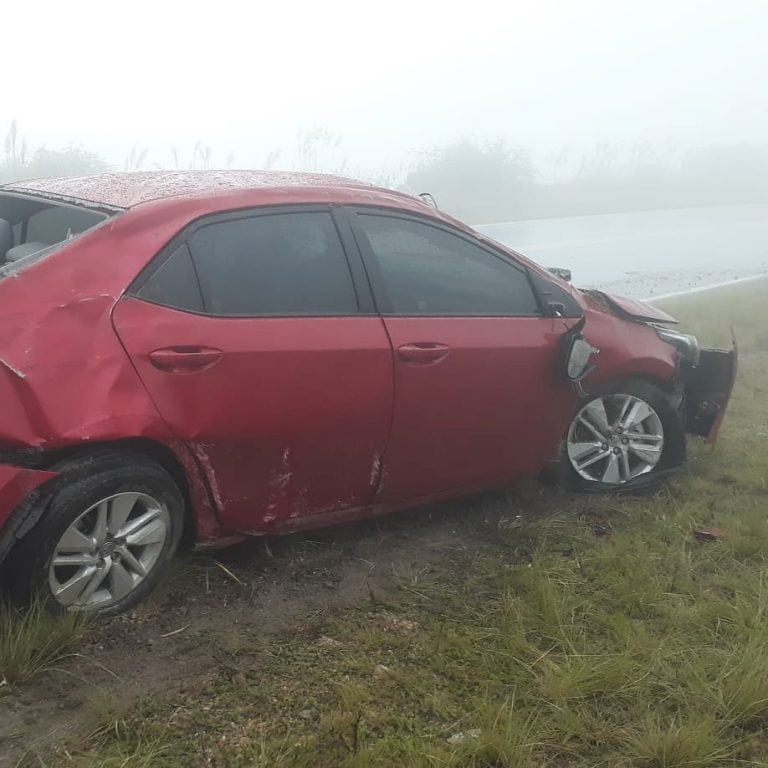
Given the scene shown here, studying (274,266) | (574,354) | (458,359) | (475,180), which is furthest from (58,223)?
(475,180)

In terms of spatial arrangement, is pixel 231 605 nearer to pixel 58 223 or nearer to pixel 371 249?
pixel 371 249

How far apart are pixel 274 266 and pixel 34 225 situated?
1211mm

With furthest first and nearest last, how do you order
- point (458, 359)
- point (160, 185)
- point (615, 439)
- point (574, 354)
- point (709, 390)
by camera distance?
1. point (709, 390)
2. point (615, 439)
3. point (574, 354)
4. point (458, 359)
5. point (160, 185)

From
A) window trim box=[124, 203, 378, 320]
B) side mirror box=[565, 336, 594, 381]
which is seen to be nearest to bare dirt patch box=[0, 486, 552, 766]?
side mirror box=[565, 336, 594, 381]

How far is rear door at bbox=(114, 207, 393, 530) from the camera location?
2.97 metres

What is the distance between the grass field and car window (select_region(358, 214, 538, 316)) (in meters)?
1.08

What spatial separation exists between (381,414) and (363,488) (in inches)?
13.2

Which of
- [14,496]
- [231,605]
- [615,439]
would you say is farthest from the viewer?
[615,439]

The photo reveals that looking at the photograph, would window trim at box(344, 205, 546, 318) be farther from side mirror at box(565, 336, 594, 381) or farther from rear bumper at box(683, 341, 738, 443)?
rear bumper at box(683, 341, 738, 443)

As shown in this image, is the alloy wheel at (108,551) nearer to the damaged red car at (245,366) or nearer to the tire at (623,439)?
the damaged red car at (245,366)

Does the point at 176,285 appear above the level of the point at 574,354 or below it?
above

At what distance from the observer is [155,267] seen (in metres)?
3.00

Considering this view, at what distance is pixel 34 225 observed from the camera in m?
3.74

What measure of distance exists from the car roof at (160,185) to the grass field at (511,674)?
166 cm
